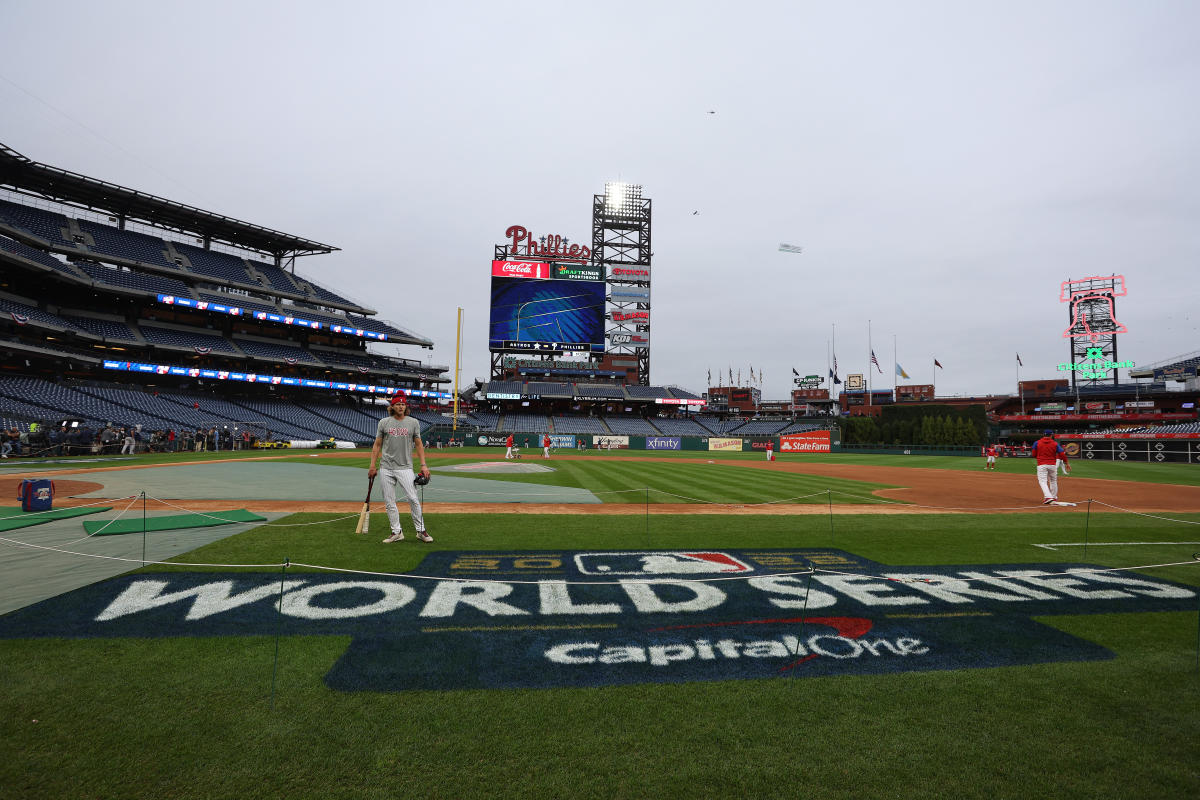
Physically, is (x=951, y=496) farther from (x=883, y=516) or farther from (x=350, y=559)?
(x=350, y=559)

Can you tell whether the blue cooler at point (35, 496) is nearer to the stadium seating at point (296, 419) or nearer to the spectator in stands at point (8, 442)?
the spectator in stands at point (8, 442)

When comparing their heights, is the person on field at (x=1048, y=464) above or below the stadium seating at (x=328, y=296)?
below

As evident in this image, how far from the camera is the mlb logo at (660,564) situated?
21.4 ft

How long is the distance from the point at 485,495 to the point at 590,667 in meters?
10.7

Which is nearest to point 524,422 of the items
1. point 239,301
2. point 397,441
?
point 239,301

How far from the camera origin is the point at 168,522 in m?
8.98

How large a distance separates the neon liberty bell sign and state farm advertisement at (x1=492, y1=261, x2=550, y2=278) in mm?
74461

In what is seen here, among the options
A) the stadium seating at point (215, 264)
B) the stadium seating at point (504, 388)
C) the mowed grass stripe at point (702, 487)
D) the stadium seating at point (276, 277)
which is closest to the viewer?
the mowed grass stripe at point (702, 487)

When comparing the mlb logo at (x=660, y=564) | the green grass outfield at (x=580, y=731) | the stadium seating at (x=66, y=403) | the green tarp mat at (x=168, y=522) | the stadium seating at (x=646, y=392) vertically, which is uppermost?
the stadium seating at (x=646, y=392)

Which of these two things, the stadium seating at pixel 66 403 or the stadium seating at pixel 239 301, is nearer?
the stadium seating at pixel 66 403

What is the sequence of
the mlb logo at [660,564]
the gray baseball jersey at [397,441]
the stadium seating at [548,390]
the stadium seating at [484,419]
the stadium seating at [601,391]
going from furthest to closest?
the stadium seating at [601,391]
the stadium seating at [548,390]
the stadium seating at [484,419]
the gray baseball jersey at [397,441]
the mlb logo at [660,564]

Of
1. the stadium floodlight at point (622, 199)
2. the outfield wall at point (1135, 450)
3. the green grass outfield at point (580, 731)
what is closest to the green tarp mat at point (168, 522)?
the green grass outfield at point (580, 731)

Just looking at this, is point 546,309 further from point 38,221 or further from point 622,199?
point 38,221

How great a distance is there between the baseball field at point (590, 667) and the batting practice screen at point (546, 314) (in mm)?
55610
